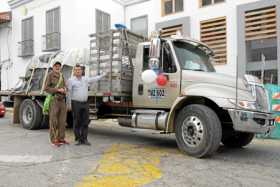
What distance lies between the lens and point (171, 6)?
19016 mm

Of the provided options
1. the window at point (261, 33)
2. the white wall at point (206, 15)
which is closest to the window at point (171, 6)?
the white wall at point (206, 15)

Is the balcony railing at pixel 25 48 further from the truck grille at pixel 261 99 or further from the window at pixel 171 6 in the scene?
the truck grille at pixel 261 99

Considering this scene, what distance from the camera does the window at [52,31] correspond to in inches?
851

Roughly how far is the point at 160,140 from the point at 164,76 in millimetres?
2499

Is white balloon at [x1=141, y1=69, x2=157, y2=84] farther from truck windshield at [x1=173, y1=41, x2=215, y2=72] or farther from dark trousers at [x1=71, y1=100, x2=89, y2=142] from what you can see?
dark trousers at [x1=71, y1=100, x2=89, y2=142]

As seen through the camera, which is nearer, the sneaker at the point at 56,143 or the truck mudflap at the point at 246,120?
the truck mudflap at the point at 246,120

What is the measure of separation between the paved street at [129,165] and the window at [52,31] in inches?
505

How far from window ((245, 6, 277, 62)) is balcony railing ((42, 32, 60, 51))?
10.7m

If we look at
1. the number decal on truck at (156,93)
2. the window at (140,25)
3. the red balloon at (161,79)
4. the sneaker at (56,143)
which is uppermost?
the window at (140,25)

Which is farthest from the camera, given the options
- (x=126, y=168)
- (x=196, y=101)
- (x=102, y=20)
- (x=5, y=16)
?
(x=5, y=16)

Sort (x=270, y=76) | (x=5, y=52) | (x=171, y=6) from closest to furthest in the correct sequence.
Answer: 1. (x=270, y=76)
2. (x=171, y=6)
3. (x=5, y=52)

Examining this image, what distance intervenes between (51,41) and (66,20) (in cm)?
179

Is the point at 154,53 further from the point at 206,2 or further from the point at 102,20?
the point at 102,20

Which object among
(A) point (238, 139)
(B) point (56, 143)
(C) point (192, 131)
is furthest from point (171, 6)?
(C) point (192, 131)
